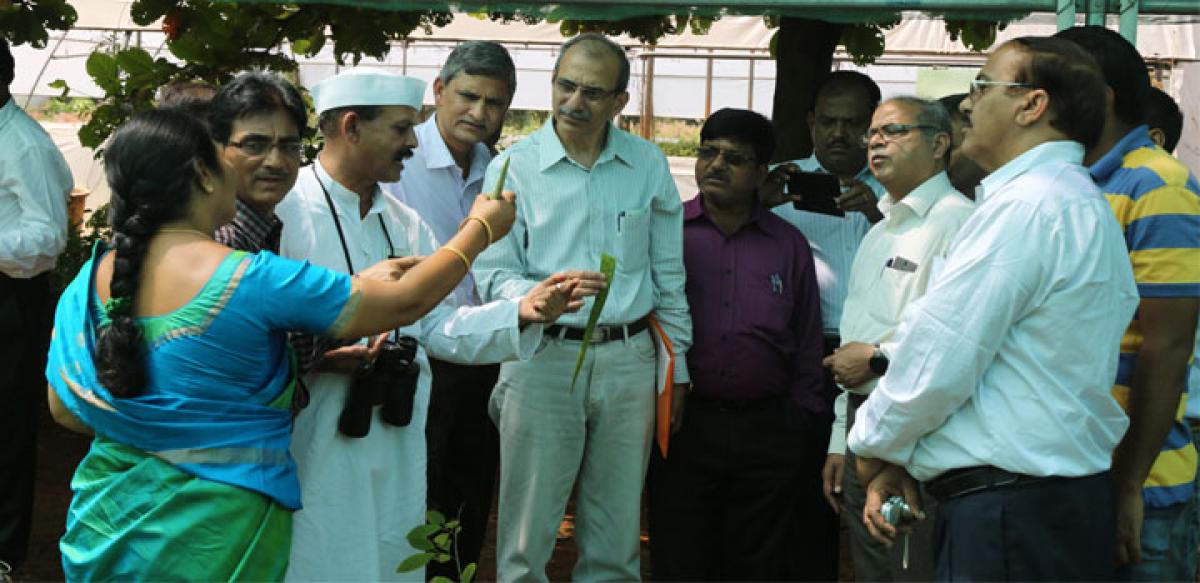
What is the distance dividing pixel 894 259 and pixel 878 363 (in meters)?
0.35

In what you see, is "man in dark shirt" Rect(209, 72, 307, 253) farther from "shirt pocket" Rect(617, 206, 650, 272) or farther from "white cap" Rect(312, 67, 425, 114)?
"shirt pocket" Rect(617, 206, 650, 272)

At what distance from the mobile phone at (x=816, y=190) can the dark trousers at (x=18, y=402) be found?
299cm

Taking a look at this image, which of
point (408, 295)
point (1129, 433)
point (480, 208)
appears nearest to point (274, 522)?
point (408, 295)

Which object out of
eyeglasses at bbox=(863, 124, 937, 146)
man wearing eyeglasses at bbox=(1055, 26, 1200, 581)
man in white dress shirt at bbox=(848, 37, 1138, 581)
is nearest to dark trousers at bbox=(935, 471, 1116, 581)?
man in white dress shirt at bbox=(848, 37, 1138, 581)

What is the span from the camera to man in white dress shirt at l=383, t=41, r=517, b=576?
493cm

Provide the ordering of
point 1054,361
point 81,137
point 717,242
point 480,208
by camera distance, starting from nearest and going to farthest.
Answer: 1. point 1054,361
2. point 480,208
3. point 717,242
4. point 81,137

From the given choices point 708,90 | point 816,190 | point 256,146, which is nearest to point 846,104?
point 816,190

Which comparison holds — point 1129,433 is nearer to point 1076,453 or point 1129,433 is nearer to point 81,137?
point 1076,453

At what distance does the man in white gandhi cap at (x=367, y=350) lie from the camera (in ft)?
11.8

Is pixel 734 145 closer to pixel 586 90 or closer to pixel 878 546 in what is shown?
pixel 586 90

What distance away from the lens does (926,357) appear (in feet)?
9.65

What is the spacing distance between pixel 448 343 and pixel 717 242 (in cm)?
130

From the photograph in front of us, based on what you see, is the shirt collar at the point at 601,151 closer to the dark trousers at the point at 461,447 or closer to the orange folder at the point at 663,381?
the orange folder at the point at 663,381

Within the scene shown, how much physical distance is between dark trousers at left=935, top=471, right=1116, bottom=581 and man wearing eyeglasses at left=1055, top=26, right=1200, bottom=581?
368 mm
